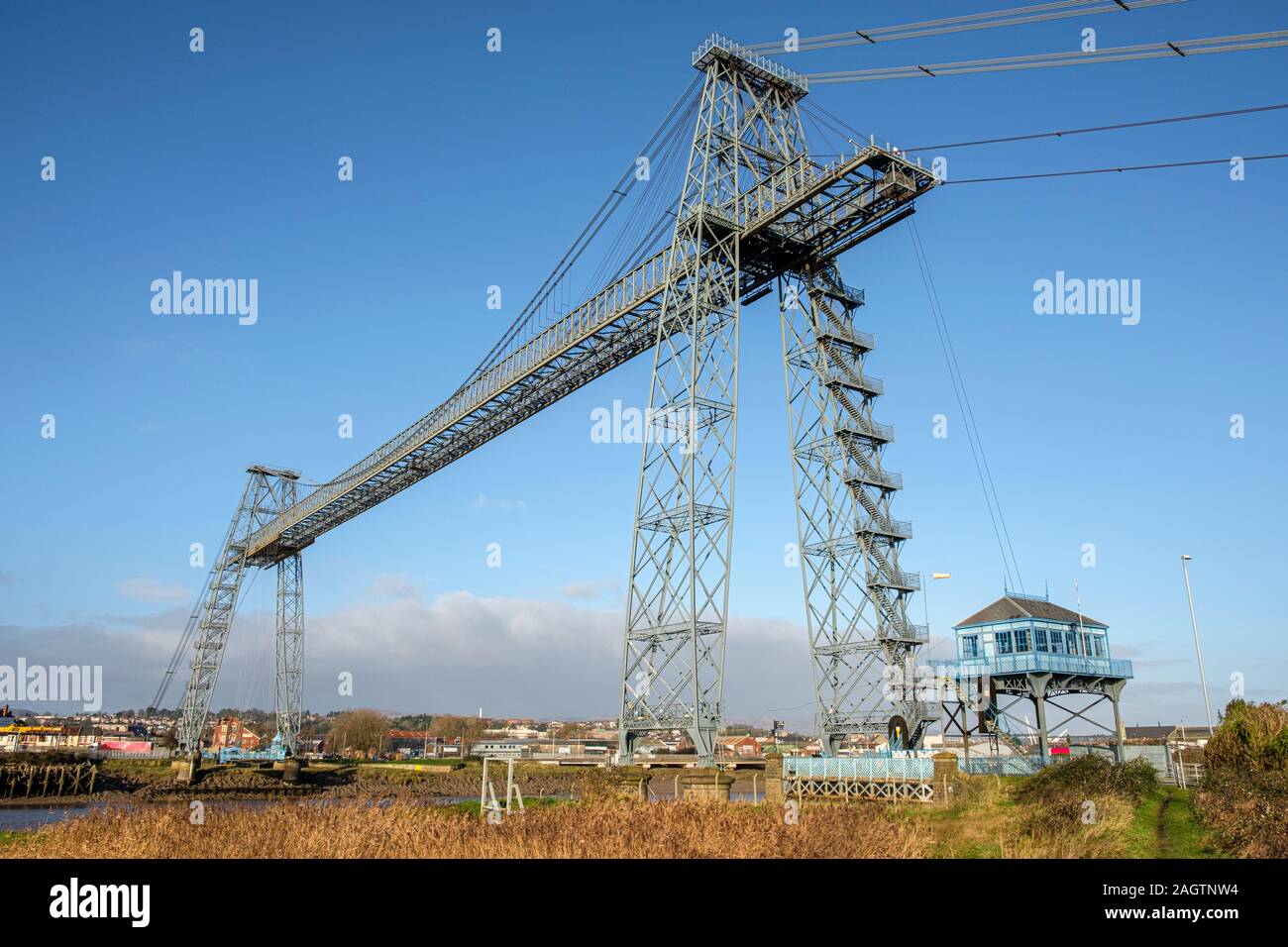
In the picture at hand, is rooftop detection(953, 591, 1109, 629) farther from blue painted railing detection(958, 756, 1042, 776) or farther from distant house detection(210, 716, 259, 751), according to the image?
distant house detection(210, 716, 259, 751)

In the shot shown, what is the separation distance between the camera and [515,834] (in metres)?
10.4

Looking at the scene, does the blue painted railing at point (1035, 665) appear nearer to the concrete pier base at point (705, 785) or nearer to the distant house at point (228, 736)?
the concrete pier base at point (705, 785)

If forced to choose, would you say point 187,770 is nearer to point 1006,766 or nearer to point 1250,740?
point 1006,766

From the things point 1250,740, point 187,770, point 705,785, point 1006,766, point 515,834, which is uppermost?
point 515,834

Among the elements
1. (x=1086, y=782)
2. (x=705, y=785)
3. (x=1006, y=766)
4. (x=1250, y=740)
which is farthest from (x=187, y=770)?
(x=1250, y=740)

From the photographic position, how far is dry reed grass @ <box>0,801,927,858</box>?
948 cm

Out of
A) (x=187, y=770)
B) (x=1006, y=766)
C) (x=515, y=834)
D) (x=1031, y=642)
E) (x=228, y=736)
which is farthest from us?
(x=228, y=736)

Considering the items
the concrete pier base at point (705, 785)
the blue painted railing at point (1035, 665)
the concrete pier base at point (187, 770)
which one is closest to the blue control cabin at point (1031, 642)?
the blue painted railing at point (1035, 665)

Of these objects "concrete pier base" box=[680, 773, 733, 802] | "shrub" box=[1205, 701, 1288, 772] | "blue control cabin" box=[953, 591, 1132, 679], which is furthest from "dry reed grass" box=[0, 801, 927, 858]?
"blue control cabin" box=[953, 591, 1132, 679]

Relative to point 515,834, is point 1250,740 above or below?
below

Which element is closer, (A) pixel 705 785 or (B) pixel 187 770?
(A) pixel 705 785

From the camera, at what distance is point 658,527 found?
2467cm

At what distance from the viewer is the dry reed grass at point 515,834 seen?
9484 millimetres
